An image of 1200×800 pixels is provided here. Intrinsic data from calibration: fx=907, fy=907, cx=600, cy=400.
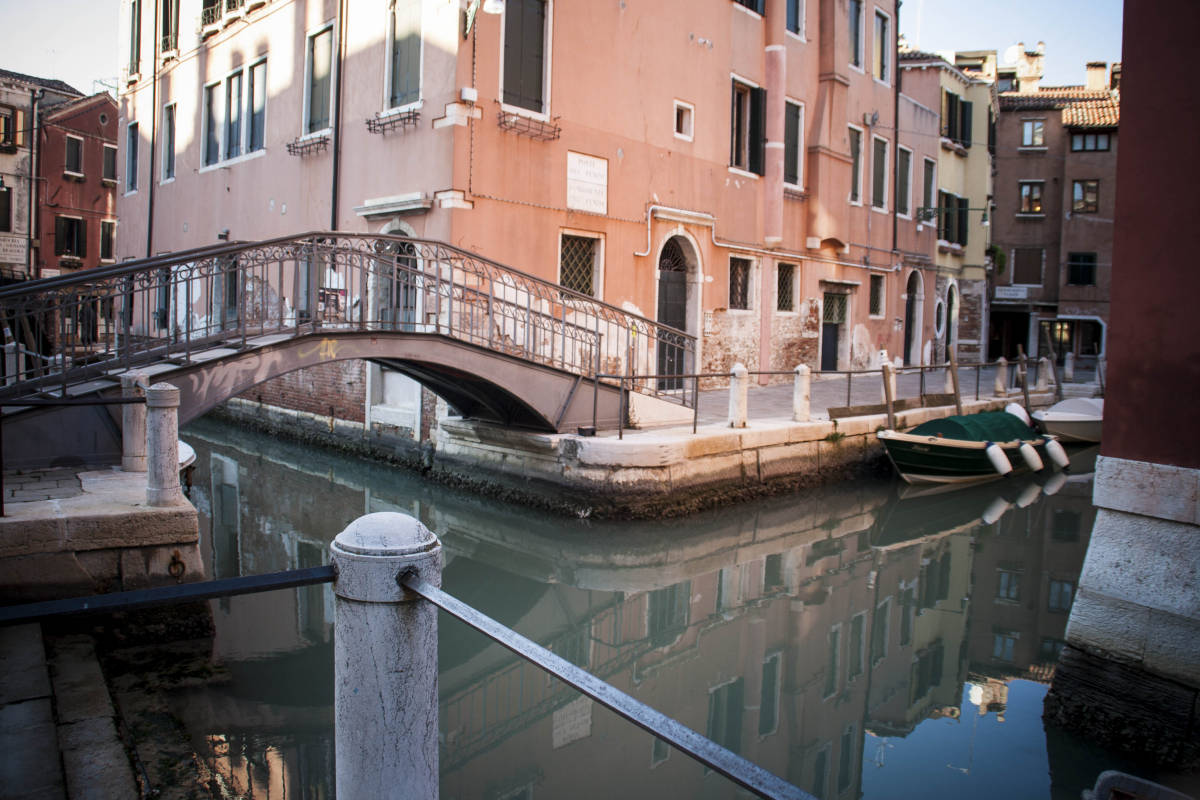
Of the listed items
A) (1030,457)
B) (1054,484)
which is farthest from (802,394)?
(1054,484)

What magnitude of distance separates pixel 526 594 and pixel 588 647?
1.29m

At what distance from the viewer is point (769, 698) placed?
6047 mm

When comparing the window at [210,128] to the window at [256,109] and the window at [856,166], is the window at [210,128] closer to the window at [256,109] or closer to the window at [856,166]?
the window at [256,109]

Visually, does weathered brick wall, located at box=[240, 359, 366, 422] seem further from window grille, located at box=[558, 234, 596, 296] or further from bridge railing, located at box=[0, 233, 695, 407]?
window grille, located at box=[558, 234, 596, 296]

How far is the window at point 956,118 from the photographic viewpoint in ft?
76.1

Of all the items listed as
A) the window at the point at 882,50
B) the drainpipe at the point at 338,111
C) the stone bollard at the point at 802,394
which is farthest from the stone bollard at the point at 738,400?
the window at the point at 882,50

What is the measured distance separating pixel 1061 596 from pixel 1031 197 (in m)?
28.1

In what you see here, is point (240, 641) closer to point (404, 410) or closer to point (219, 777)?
point (219, 777)

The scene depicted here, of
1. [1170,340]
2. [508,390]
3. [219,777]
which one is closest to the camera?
[219,777]

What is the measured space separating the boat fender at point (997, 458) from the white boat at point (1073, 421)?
3.41m

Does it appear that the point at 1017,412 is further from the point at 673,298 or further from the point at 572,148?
the point at 572,148

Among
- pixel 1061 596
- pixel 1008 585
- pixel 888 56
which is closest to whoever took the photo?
pixel 1061 596

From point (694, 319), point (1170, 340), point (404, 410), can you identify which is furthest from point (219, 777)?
point (694, 319)

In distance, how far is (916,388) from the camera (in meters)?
17.7
